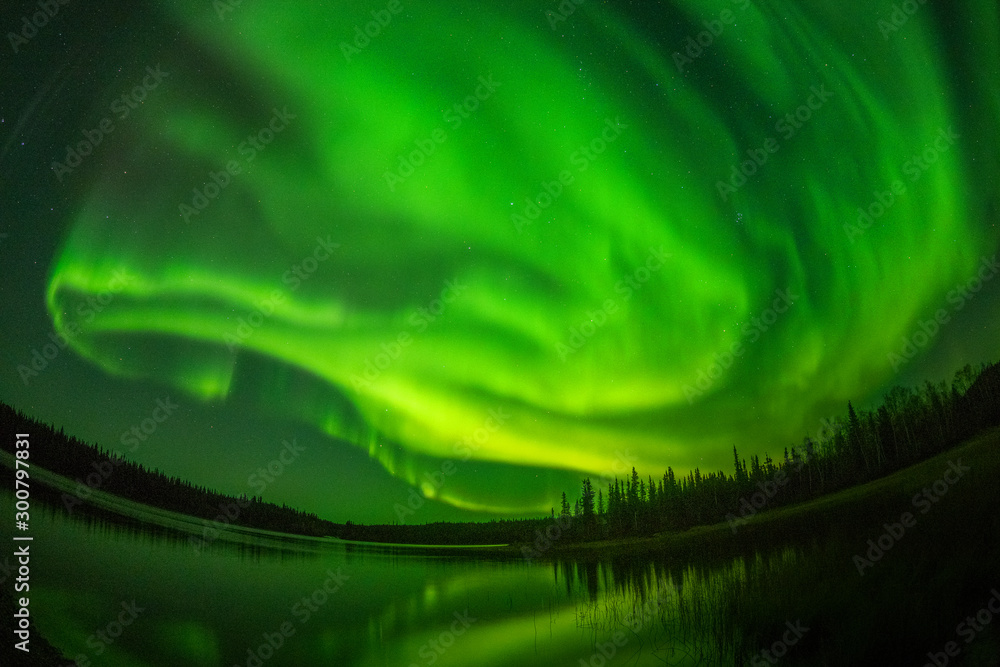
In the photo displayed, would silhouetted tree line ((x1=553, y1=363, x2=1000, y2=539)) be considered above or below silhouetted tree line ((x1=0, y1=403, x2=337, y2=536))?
above

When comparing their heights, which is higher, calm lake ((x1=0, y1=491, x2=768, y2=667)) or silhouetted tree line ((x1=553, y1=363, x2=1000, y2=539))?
silhouetted tree line ((x1=553, y1=363, x2=1000, y2=539))

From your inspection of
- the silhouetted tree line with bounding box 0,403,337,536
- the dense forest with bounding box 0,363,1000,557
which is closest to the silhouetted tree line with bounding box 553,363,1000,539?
the dense forest with bounding box 0,363,1000,557

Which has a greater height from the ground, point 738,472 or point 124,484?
point 738,472

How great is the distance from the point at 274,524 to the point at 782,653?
320 feet

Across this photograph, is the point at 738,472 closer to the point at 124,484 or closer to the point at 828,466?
the point at 828,466

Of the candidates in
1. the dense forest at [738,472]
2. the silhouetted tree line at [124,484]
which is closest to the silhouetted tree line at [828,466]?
the dense forest at [738,472]

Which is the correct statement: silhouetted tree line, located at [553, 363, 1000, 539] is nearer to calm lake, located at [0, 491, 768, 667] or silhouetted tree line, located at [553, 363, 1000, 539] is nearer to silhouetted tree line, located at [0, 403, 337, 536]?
calm lake, located at [0, 491, 768, 667]

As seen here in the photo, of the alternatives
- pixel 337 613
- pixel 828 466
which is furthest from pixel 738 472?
pixel 337 613

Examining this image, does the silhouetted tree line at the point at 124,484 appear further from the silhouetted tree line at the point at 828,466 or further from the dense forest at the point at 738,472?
the silhouetted tree line at the point at 828,466

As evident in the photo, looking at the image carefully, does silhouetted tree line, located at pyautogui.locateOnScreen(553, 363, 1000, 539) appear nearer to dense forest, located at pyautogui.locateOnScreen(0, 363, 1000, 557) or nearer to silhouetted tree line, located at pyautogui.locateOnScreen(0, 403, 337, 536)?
dense forest, located at pyautogui.locateOnScreen(0, 363, 1000, 557)

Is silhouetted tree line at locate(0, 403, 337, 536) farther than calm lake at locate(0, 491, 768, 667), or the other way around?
silhouetted tree line at locate(0, 403, 337, 536)

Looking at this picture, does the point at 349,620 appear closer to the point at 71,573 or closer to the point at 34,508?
the point at 71,573

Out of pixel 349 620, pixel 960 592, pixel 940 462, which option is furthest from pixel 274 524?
pixel 960 592

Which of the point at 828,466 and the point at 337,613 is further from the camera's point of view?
the point at 828,466
